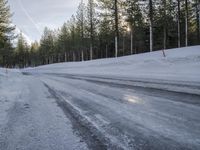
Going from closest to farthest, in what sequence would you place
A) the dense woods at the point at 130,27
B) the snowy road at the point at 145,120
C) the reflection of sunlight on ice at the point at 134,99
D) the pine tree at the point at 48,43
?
the snowy road at the point at 145,120 → the reflection of sunlight on ice at the point at 134,99 → the dense woods at the point at 130,27 → the pine tree at the point at 48,43

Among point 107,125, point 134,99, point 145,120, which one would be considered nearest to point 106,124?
point 107,125

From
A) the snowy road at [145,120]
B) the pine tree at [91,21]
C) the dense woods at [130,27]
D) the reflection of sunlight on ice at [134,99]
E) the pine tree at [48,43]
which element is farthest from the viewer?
the pine tree at [48,43]

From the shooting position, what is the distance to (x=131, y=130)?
482cm

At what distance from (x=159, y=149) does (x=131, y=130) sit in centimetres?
101

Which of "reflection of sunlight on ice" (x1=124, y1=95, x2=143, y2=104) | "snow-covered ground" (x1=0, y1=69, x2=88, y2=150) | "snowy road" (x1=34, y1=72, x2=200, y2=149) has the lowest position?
"snow-covered ground" (x1=0, y1=69, x2=88, y2=150)

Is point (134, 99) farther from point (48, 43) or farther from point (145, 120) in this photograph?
point (48, 43)

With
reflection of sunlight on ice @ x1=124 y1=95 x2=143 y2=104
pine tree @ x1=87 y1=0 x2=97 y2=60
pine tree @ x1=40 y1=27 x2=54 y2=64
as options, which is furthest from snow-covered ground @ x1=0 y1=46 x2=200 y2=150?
pine tree @ x1=40 y1=27 x2=54 y2=64

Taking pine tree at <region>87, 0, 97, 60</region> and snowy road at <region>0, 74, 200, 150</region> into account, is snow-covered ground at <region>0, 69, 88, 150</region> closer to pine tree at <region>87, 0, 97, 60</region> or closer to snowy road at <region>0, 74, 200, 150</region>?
snowy road at <region>0, 74, 200, 150</region>

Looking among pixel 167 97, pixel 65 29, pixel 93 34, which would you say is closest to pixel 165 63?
pixel 167 97

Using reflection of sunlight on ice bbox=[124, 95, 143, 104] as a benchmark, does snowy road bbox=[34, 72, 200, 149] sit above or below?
below

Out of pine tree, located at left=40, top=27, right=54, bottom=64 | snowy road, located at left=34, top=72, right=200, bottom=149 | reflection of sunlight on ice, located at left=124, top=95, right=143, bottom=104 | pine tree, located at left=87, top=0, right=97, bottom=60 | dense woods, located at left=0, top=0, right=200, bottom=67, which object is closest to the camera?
snowy road, located at left=34, top=72, right=200, bottom=149

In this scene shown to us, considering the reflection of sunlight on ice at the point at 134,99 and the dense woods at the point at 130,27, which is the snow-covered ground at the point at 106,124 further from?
the dense woods at the point at 130,27

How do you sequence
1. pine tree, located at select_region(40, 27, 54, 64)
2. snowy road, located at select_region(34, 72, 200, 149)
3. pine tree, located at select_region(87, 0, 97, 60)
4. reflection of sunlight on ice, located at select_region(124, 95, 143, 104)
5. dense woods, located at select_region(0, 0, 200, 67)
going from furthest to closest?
pine tree, located at select_region(40, 27, 54, 64) → pine tree, located at select_region(87, 0, 97, 60) → dense woods, located at select_region(0, 0, 200, 67) → reflection of sunlight on ice, located at select_region(124, 95, 143, 104) → snowy road, located at select_region(34, 72, 200, 149)

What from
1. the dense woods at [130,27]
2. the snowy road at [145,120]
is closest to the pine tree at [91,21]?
the dense woods at [130,27]
